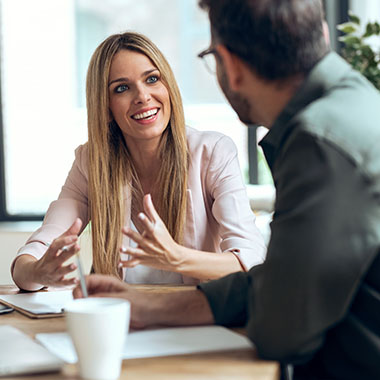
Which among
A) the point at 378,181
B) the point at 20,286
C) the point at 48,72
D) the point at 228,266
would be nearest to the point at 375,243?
the point at 378,181

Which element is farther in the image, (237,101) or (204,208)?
(204,208)

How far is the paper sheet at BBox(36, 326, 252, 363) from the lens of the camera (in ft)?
3.05

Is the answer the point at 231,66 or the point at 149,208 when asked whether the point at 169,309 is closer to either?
the point at 149,208

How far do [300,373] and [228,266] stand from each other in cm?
72

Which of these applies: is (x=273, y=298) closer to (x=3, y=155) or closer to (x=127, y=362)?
(x=127, y=362)

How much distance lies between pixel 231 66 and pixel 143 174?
1.02 meters

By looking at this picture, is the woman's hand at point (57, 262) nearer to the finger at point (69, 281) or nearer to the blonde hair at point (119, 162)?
the finger at point (69, 281)

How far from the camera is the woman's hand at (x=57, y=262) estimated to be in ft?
4.62

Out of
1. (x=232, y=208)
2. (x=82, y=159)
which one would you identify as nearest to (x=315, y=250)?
(x=232, y=208)

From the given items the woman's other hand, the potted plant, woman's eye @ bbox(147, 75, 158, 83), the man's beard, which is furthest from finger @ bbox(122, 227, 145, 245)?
the potted plant

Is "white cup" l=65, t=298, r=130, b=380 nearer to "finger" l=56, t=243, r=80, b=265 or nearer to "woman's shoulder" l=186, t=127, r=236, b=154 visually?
"finger" l=56, t=243, r=80, b=265

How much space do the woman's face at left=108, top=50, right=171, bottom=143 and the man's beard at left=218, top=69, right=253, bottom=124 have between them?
82cm

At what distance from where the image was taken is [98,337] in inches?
31.2

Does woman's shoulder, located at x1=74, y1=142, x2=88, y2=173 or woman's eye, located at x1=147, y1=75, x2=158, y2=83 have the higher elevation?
woman's eye, located at x1=147, y1=75, x2=158, y2=83
